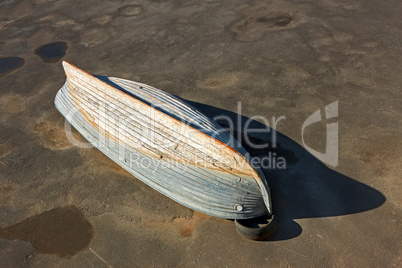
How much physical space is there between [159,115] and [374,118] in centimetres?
704

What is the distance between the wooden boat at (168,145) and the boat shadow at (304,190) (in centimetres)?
104

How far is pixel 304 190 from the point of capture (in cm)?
1016

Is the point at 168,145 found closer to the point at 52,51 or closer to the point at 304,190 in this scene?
the point at 304,190

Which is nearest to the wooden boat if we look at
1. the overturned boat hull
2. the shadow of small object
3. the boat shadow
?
the overturned boat hull

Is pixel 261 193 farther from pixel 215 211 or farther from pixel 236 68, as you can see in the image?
pixel 236 68

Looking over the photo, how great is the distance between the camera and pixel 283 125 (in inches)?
478

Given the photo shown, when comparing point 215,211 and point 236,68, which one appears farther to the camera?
point 236,68

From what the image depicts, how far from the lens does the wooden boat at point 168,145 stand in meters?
8.73

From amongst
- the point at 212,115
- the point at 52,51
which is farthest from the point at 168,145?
the point at 52,51

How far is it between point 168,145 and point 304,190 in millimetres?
3899

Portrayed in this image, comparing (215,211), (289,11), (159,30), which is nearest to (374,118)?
(215,211)

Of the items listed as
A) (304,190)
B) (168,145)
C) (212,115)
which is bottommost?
(304,190)

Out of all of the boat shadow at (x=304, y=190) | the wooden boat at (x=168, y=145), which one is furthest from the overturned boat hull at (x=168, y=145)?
the boat shadow at (x=304, y=190)

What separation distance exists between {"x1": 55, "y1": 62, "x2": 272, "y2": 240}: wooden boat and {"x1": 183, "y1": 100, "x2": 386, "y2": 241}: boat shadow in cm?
104
